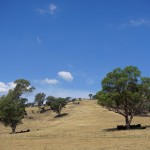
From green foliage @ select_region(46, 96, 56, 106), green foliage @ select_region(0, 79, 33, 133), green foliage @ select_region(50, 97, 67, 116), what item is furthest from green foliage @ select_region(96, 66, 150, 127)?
green foliage @ select_region(46, 96, 56, 106)

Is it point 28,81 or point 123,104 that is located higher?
point 28,81

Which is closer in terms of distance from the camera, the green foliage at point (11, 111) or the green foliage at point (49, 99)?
the green foliage at point (11, 111)

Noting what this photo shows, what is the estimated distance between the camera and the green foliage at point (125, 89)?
83.9 m

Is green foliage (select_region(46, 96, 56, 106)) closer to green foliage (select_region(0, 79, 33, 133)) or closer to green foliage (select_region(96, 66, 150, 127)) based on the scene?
green foliage (select_region(0, 79, 33, 133))

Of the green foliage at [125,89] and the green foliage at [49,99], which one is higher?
the green foliage at [49,99]

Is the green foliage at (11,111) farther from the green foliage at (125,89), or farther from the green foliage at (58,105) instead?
the green foliage at (58,105)

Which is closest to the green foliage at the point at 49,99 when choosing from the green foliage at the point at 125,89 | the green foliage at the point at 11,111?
the green foliage at the point at 11,111

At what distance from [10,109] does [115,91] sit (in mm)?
34813

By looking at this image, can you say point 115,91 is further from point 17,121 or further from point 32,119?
point 32,119

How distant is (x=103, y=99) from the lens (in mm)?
84500

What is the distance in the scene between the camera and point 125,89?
278ft

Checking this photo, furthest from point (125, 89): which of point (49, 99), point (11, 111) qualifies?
point (49, 99)

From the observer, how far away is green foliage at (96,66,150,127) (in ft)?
275

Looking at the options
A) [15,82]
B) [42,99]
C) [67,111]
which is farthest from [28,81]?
[42,99]
